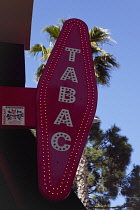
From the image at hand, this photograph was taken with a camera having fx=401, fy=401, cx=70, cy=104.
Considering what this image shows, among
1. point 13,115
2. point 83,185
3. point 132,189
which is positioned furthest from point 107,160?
point 13,115

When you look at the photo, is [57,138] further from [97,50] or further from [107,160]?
[107,160]

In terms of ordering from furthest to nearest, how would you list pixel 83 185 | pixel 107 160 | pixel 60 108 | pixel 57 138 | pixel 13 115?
pixel 107 160 < pixel 83 185 < pixel 13 115 < pixel 60 108 < pixel 57 138

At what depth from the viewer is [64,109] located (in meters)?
5.40

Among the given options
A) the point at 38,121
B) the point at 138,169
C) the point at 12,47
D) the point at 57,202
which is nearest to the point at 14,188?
the point at 57,202

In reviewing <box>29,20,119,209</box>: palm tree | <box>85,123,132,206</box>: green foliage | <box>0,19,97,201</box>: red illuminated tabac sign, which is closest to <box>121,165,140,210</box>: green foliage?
<box>85,123,132,206</box>: green foliage

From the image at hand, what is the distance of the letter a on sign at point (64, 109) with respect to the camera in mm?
4941

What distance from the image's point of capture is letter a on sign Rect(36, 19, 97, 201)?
494 cm

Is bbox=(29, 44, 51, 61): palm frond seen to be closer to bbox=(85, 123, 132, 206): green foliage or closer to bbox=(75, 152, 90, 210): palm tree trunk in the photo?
bbox=(75, 152, 90, 210): palm tree trunk

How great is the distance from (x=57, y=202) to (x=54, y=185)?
16.3 inches

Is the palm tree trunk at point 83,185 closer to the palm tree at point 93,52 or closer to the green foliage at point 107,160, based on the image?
the palm tree at point 93,52

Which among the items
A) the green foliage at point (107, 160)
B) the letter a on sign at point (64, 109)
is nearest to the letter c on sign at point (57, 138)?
the letter a on sign at point (64, 109)

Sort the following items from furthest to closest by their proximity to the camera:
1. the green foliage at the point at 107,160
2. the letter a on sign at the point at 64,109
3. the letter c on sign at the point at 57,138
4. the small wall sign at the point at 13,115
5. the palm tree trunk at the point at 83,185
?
1. the green foliage at the point at 107,160
2. the palm tree trunk at the point at 83,185
3. the small wall sign at the point at 13,115
4. the letter c on sign at the point at 57,138
5. the letter a on sign at the point at 64,109

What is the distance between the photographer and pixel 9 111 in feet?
18.5

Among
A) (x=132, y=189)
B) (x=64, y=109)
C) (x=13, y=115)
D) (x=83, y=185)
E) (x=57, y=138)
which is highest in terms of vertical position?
(x=64, y=109)
